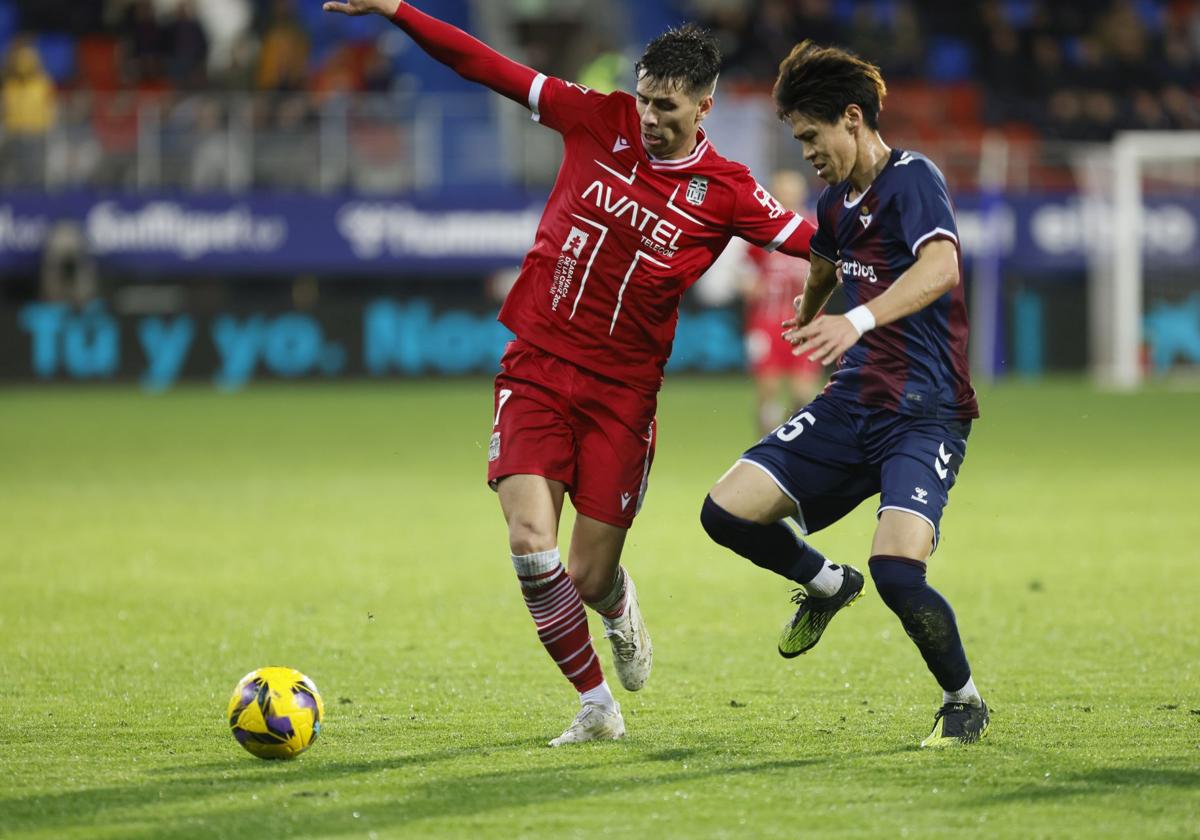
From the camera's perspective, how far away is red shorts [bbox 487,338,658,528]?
5809mm

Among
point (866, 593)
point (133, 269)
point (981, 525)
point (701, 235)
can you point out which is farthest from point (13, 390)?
point (701, 235)

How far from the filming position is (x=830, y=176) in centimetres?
562

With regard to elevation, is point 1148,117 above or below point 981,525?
above

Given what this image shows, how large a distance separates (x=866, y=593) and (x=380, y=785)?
4464 millimetres

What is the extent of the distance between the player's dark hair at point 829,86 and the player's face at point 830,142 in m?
0.02

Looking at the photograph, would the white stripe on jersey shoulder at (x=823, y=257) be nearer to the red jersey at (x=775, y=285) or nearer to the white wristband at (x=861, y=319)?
the white wristband at (x=861, y=319)

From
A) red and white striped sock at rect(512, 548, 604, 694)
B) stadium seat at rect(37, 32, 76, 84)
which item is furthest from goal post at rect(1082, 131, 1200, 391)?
red and white striped sock at rect(512, 548, 604, 694)

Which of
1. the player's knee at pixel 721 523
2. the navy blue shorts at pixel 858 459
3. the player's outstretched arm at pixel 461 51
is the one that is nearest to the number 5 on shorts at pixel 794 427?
the navy blue shorts at pixel 858 459

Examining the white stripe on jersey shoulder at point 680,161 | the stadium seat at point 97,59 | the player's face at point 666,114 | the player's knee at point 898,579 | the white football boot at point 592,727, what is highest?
the stadium seat at point 97,59

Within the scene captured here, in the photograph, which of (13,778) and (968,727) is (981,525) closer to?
(968,727)

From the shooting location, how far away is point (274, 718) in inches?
206

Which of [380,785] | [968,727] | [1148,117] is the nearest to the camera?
[380,785]

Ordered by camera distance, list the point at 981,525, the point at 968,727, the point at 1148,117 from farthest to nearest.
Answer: the point at 1148,117 < the point at 981,525 < the point at 968,727

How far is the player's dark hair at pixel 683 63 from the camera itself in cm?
567
